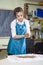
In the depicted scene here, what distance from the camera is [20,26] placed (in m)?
2.04

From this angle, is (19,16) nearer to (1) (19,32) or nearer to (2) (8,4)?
(1) (19,32)

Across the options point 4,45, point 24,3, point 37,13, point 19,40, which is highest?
point 24,3

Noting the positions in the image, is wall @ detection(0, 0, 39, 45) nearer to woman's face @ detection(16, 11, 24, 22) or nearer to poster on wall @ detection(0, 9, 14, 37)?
poster on wall @ detection(0, 9, 14, 37)

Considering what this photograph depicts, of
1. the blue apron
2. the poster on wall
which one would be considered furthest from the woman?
the poster on wall

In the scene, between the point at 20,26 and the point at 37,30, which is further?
the point at 37,30

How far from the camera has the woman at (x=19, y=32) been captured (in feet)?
6.50

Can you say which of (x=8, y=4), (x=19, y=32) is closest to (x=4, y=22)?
(x=8, y=4)

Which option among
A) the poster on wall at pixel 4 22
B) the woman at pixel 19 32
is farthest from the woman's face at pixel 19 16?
the poster on wall at pixel 4 22

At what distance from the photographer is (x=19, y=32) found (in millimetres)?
2035

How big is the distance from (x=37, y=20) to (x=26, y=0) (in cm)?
60

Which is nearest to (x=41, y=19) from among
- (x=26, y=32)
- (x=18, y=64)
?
(x=26, y=32)

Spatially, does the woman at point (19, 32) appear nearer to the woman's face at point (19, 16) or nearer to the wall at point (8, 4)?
the woman's face at point (19, 16)

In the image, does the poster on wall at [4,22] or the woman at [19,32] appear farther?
the poster on wall at [4,22]

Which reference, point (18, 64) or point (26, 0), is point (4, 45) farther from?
point (18, 64)
